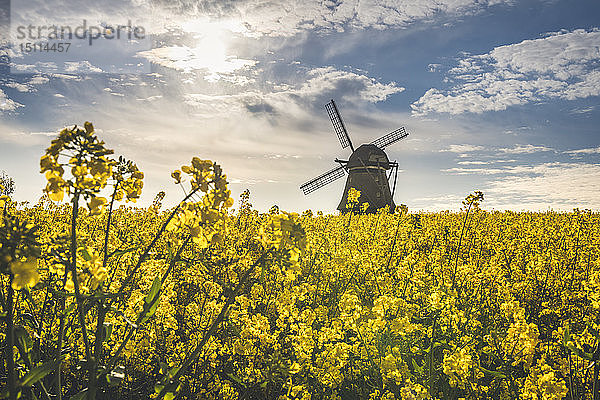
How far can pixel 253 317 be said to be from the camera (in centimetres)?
395

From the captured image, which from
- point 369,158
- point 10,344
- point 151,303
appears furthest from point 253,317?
point 369,158

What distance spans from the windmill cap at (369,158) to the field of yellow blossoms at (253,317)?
17932mm

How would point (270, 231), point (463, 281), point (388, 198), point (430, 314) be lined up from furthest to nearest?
point (388, 198) < point (463, 281) < point (430, 314) < point (270, 231)

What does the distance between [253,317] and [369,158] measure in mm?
22171

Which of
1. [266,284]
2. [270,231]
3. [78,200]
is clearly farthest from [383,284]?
[78,200]

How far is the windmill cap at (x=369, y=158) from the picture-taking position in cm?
2536

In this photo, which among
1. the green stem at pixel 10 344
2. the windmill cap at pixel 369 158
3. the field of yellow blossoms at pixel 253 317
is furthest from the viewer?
the windmill cap at pixel 369 158

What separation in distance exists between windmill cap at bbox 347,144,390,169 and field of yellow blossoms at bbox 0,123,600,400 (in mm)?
17932

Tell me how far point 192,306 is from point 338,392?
1599 mm

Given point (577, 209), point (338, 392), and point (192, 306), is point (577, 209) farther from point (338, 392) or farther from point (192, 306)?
point (192, 306)

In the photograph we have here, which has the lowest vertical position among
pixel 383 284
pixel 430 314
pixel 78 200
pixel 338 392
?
pixel 338 392

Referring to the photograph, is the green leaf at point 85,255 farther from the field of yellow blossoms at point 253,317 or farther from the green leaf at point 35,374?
the green leaf at point 35,374

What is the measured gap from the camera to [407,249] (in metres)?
7.66

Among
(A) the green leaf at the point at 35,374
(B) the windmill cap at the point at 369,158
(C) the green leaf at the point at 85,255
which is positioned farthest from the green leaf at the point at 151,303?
(B) the windmill cap at the point at 369,158
